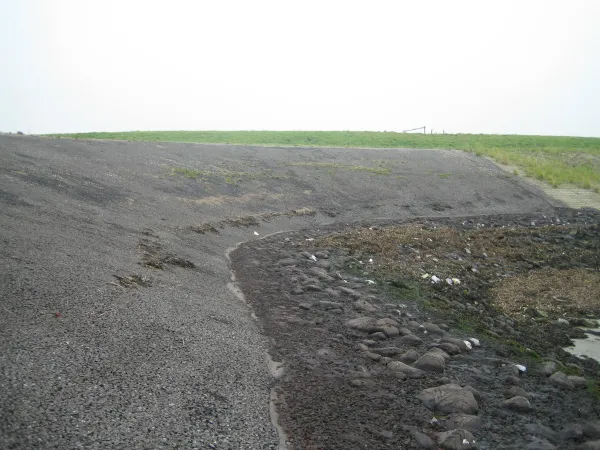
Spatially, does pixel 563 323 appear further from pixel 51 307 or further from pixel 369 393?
pixel 51 307

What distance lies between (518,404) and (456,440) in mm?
1539

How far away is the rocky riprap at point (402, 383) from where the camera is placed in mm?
6266

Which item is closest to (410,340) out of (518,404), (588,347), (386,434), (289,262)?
(518,404)

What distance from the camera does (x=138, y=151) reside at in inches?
1039

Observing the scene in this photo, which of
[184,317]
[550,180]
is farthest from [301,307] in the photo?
[550,180]

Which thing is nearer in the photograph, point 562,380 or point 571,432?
point 571,432

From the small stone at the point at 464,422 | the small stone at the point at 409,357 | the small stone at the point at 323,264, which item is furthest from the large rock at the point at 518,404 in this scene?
the small stone at the point at 323,264

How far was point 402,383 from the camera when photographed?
25.0 ft

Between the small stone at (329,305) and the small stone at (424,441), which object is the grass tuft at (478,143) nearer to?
the small stone at (329,305)

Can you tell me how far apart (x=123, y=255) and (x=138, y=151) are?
16.3m

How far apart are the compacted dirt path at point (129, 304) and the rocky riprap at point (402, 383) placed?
18 centimetres

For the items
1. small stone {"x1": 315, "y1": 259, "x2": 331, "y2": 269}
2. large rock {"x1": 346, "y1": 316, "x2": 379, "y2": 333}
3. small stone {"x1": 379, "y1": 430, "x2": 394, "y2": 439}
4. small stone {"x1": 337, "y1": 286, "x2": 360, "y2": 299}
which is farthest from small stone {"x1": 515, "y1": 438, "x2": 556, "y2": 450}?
small stone {"x1": 315, "y1": 259, "x2": 331, "y2": 269}

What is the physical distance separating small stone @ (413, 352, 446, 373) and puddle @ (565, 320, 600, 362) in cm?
328

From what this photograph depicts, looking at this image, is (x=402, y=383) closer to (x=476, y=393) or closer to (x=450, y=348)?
(x=476, y=393)
